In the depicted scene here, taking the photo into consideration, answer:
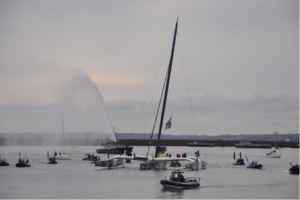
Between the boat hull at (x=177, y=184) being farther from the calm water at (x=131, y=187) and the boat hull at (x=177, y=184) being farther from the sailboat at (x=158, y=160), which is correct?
the sailboat at (x=158, y=160)

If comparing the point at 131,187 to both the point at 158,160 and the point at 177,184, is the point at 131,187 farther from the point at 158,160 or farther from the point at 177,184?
the point at 158,160

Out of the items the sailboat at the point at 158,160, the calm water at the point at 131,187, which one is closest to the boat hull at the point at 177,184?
the calm water at the point at 131,187

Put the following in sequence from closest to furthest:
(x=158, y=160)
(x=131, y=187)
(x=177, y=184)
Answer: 1. (x=177, y=184)
2. (x=131, y=187)
3. (x=158, y=160)

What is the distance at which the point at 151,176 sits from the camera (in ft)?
215

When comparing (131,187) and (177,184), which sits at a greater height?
(177,184)

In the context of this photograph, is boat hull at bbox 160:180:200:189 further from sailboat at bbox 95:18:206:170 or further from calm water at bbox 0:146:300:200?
sailboat at bbox 95:18:206:170

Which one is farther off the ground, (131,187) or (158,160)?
(158,160)

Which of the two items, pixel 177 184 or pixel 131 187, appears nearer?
pixel 177 184

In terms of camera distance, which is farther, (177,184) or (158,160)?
(158,160)

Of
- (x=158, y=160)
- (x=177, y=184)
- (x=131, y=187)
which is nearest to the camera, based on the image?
(x=177, y=184)

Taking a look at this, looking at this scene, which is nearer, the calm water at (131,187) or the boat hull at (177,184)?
the calm water at (131,187)

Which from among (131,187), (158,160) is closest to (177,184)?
(131,187)

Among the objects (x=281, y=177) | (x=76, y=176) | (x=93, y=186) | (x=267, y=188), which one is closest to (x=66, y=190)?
(x=93, y=186)

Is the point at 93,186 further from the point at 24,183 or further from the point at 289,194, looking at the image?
the point at 289,194
